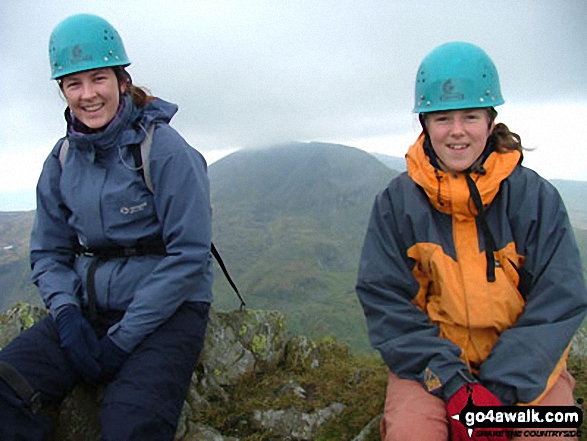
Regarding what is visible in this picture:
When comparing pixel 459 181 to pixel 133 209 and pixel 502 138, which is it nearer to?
pixel 502 138

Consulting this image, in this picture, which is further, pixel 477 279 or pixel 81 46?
pixel 81 46

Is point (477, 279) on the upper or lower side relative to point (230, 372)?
upper

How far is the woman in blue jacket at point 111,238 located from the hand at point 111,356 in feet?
0.03

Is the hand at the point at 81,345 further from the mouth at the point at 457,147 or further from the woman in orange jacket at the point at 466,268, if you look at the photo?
the mouth at the point at 457,147

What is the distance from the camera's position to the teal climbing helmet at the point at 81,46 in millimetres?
5199

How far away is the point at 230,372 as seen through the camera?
6.48m

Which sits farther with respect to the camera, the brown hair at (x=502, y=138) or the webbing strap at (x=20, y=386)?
the brown hair at (x=502, y=138)

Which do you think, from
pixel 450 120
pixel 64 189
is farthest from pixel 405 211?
pixel 64 189

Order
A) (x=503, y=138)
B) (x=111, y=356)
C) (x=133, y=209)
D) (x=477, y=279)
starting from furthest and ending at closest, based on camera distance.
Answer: (x=133, y=209)
(x=111, y=356)
(x=503, y=138)
(x=477, y=279)

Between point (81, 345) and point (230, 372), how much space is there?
222 cm

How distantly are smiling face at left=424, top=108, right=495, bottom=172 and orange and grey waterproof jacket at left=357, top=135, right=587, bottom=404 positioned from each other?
142 millimetres

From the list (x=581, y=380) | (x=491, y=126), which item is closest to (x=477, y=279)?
(x=491, y=126)

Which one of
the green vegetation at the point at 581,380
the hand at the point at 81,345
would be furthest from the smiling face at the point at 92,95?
the green vegetation at the point at 581,380

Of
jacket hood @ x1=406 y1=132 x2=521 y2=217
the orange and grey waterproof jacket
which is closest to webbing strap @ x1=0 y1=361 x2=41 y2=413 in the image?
the orange and grey waterproof jacket
